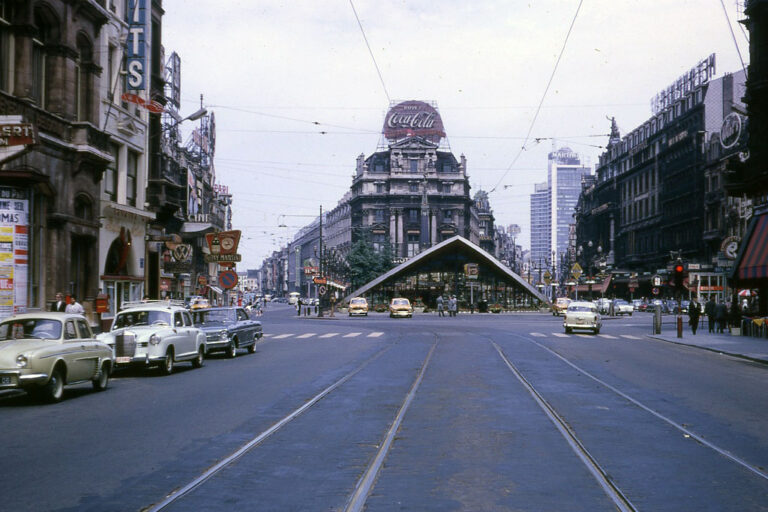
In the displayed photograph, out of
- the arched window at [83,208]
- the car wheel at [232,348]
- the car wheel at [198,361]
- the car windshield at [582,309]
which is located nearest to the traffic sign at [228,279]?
the arched window at [83,208]

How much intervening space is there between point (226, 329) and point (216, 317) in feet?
3.30

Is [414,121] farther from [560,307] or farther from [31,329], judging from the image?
[31,329]

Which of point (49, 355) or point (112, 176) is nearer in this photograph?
point (49, 355)

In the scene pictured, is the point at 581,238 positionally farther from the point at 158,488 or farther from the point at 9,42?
the point at 158,488

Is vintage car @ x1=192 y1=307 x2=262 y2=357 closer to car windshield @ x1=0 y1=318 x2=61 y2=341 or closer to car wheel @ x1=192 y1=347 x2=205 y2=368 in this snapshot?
car wheel @ x1=192 y1=347 x2=205 y2=368

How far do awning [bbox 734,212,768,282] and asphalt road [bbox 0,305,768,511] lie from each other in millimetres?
19116

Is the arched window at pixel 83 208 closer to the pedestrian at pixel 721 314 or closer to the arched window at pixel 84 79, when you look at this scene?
the arched window at pixel 84 79

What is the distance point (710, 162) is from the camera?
82812mm

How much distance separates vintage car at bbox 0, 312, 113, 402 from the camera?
44.9 ft

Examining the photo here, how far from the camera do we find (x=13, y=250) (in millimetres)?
23422

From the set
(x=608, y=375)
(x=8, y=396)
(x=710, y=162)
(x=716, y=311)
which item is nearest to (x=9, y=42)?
(x=8, y=396)

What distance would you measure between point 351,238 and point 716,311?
317ft

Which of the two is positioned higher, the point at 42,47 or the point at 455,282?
the point at 42,47

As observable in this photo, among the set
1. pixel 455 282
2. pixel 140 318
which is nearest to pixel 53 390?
pixel 140 318
